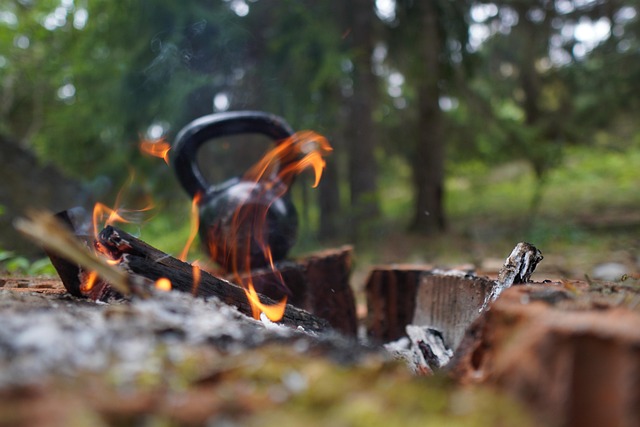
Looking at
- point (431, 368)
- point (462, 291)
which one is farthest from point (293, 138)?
point (431, 368)

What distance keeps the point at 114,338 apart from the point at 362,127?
20.6ft

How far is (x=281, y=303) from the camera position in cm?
215

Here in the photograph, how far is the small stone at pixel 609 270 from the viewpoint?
13.8 ft

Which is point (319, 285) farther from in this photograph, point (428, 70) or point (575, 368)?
point (428, 70)

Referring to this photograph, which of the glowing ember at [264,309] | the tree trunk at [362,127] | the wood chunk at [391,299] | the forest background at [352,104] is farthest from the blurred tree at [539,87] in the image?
the glowing ember at [264,309]

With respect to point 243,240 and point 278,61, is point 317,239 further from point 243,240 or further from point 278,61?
point 243,240

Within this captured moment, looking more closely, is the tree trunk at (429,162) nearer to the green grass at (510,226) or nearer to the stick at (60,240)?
the green grass at (510,226)

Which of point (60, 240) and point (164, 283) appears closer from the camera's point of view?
point (60, 240)

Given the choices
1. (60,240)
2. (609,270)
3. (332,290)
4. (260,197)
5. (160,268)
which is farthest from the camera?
(609,270)

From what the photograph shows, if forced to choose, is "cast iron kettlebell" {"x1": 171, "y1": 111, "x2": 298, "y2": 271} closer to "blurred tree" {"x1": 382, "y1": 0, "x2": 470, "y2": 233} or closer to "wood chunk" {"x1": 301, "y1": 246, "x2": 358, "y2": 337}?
"wood chunk" {"x1": 301, "y1": 246, "x2": 358, "y2": 337}

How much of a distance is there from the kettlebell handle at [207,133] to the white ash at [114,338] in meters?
1.60

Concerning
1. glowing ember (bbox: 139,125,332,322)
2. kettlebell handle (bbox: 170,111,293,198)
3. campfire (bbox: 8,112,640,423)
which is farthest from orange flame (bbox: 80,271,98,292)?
kettlebell handle (bbox: 170,111,293,198)

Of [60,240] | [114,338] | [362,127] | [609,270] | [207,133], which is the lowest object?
[609,270]

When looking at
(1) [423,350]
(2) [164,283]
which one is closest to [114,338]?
(2) [164,283]
